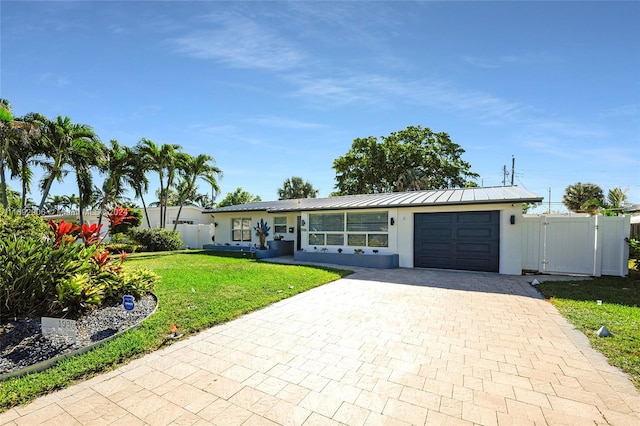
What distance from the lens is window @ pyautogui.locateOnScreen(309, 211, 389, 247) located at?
1213 cm

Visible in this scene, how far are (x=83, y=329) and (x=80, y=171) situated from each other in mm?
16690

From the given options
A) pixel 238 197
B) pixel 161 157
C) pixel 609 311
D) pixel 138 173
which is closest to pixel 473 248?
pixel 609 311

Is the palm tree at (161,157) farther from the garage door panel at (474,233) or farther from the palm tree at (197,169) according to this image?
the garage door panel at (474,233)

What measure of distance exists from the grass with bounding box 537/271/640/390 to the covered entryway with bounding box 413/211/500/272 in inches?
84.6

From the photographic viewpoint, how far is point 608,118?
540 inches

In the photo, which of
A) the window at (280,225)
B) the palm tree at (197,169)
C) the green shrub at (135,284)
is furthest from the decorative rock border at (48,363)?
the palm tree at (197,169)

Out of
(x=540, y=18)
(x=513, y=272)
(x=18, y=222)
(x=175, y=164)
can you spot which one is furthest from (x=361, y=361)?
(x=175, y=164)

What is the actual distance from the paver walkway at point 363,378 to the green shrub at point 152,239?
14976 mm

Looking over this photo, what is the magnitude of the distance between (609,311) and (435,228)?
5.77 m

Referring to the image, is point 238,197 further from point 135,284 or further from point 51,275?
point 51,275

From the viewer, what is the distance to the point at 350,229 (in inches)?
503

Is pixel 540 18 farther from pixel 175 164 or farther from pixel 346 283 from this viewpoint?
pixel 175 164

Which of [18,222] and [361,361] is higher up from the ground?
[18,222]

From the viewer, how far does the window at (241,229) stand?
18.0m
